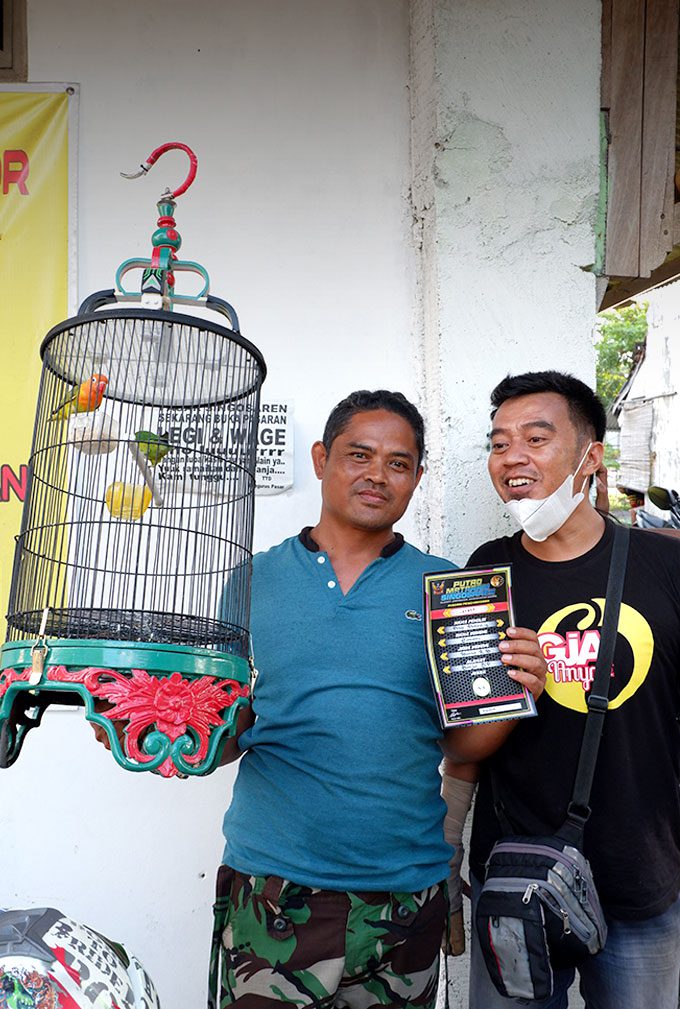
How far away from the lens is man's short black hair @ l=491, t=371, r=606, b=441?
2.44m

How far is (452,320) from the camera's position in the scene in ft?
10.0

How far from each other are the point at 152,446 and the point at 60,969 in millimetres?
1096

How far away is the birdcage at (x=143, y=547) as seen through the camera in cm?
177

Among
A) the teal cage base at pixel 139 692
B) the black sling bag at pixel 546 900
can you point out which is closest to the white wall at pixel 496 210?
the black sling bag at pixel 546 900

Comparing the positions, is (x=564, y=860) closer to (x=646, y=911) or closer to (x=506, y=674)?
(x=646, y=911)

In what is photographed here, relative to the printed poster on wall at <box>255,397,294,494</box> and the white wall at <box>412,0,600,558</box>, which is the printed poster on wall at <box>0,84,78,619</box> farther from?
the white wall at <box>412,0,600,558</box>

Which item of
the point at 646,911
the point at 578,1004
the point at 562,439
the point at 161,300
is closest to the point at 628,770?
the point at 646,911

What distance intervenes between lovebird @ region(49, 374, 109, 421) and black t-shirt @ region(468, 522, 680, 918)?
1131 millimetres

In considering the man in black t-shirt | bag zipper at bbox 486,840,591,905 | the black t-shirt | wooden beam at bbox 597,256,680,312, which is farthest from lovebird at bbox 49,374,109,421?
wooden beam at bbox 597,256,680,312

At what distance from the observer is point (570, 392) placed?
245 cm

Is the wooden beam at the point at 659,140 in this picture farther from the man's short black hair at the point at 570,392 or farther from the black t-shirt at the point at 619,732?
the black t-shirt at the point at 619,732

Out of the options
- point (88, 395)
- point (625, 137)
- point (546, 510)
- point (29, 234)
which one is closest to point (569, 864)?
point (546, 510)

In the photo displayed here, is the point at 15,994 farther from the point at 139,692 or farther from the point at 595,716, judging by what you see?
the point at 595,716

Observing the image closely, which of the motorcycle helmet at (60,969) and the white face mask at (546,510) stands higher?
the white face mask at (546,510)
